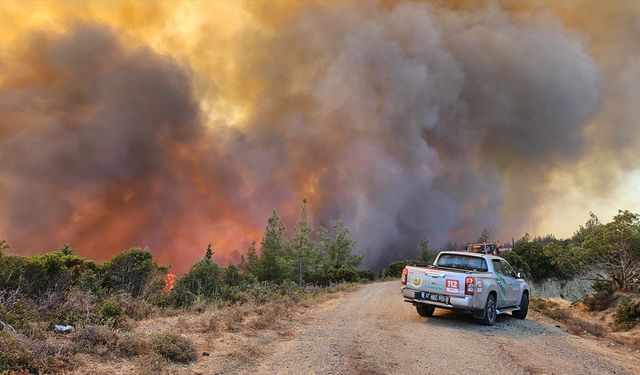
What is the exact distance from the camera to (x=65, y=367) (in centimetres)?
674

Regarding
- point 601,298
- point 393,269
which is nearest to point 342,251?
point 393,269

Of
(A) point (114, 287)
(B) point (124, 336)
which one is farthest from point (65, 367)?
(A) point (114, 287)

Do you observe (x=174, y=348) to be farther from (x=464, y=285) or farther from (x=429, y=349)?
(x=464, y=285)

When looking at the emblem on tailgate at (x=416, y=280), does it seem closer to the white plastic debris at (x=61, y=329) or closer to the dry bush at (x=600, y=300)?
the white plastic debris at (x=61, y=329)

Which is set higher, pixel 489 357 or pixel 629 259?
pixel 629 259

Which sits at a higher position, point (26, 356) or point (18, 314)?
point (18, 314)

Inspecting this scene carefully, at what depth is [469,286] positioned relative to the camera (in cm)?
1301

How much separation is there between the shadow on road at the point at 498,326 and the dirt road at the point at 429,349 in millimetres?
31

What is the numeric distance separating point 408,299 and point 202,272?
10545 millimetres

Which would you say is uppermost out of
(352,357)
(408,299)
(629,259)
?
(629,259)

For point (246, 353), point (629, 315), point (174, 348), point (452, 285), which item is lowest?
point (246, 353)

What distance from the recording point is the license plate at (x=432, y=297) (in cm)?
1328

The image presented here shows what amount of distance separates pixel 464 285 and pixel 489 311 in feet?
5.55

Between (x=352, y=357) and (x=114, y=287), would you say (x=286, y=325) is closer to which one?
(x=352, y=357)
